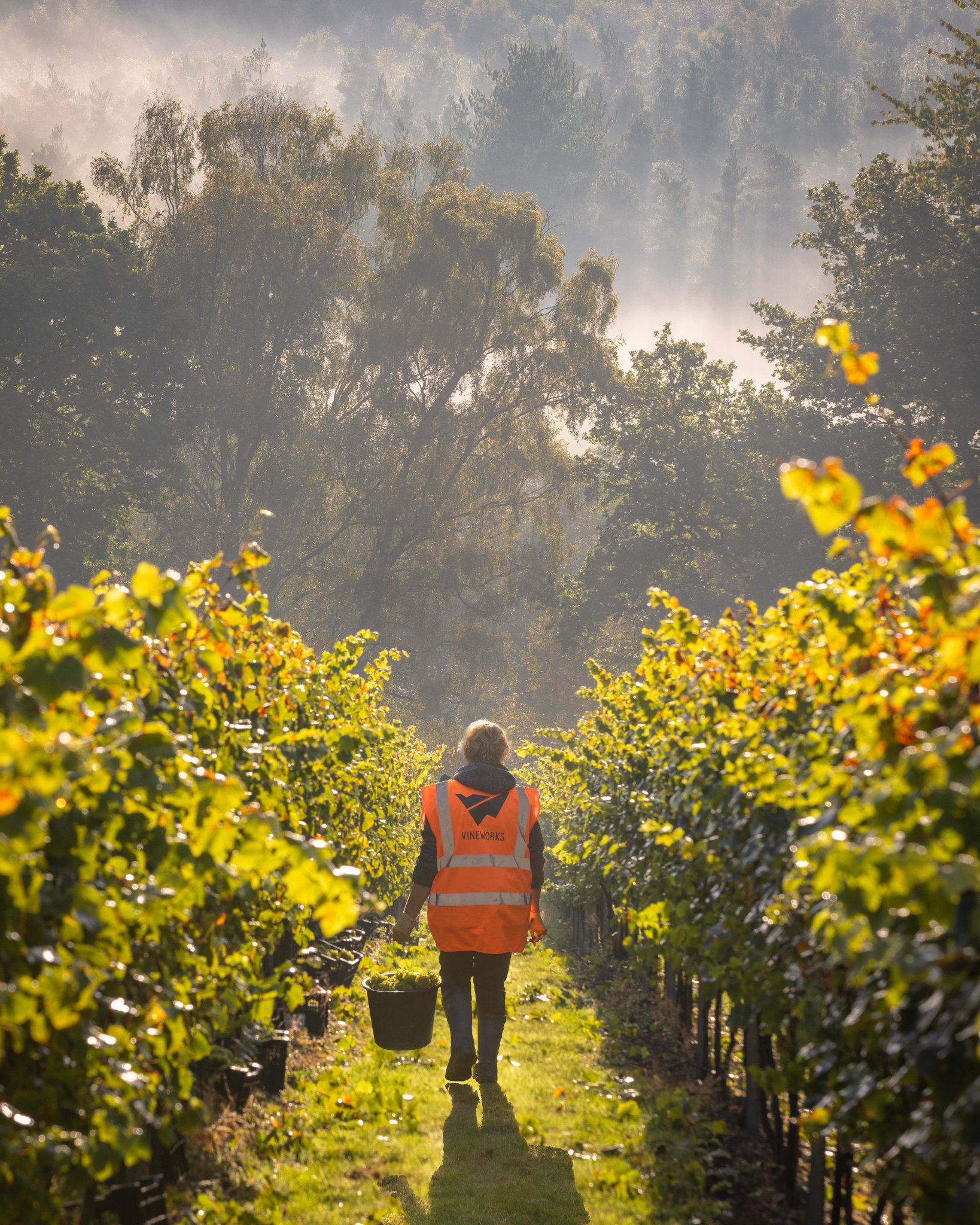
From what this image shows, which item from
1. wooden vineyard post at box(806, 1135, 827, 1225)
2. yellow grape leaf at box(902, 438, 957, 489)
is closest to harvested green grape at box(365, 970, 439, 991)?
wooden vineyard post at box(806, 1135, 827, 1225)

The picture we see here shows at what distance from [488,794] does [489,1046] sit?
1.39m

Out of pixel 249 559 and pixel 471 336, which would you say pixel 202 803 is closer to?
pixel 249 559

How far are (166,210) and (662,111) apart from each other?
12096 cm

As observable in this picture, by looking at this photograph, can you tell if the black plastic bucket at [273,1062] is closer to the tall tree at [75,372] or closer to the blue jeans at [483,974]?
the blue jeans at [483,974]

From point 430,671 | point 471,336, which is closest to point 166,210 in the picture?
point 471,336

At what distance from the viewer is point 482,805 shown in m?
6.02

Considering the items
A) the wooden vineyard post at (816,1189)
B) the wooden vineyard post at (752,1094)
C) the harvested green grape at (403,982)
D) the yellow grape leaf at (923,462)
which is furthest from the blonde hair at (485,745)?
the yellow grape leaf at (923,462)

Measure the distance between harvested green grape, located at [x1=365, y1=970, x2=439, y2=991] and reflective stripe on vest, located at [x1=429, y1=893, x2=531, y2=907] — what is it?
0.77 m

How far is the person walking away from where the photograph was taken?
5.95m

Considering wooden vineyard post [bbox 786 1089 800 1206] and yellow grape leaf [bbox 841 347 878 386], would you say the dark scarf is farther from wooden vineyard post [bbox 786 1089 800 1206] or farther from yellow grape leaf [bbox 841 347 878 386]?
yellow grape leaf [bbox 841 347 878 386]

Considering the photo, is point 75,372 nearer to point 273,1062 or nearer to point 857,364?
point 273,1062

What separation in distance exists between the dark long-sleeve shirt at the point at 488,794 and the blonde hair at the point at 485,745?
41 mm

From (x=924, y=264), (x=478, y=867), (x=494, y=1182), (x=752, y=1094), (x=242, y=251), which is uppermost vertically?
(x=242, y=251)

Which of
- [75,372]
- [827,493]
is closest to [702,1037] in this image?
[827,493]
